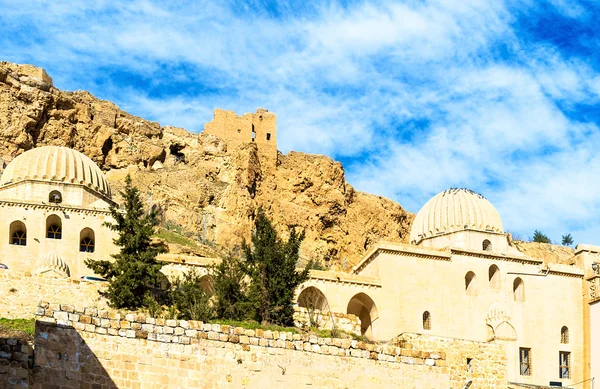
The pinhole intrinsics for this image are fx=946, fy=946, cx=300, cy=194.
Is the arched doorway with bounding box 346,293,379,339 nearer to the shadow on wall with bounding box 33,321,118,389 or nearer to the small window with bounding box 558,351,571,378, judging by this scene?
the small window with bounding box 558,351,571,378

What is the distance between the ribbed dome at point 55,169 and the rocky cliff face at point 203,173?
12.1 m

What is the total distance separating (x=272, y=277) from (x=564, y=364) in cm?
1294

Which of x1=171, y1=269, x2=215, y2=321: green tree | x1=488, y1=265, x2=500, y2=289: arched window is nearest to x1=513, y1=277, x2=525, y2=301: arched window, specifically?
x1=488, y1=265, x2=500, y2=289: arched window

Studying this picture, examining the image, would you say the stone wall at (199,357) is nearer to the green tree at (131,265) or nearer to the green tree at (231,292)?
the green tree at (231,292)

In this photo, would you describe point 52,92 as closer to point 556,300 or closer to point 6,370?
point 556,300

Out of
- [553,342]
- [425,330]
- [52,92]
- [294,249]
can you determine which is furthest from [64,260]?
[52,92]

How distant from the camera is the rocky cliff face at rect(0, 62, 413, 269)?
50.2 meters

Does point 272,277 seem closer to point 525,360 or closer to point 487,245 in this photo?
point 525,360

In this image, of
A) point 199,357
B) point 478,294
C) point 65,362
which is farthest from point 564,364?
point 65,362

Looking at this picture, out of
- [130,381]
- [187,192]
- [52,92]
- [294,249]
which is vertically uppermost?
[52,92]

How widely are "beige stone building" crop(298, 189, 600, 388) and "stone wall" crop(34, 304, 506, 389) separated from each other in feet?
51.5

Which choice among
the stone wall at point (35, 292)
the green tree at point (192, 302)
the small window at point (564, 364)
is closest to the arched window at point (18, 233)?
the stone wall at point (35, 292)

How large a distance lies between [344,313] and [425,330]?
3.09 meters

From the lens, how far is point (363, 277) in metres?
33.2
